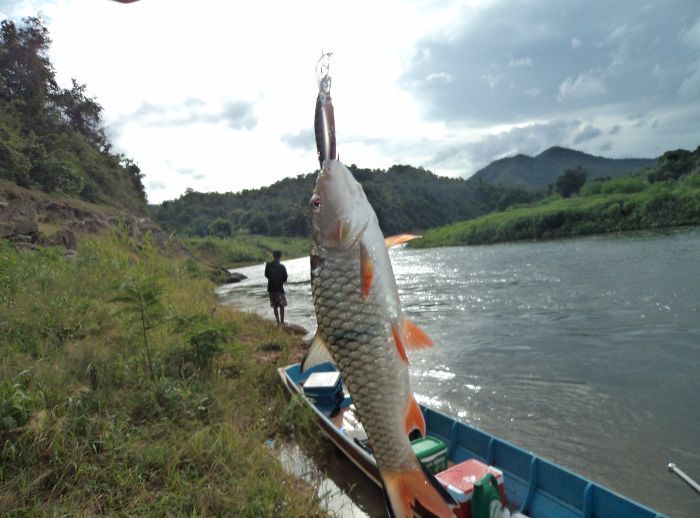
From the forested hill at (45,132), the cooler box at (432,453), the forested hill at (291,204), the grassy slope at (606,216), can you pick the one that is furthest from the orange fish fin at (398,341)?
the forested hill at (291,204)

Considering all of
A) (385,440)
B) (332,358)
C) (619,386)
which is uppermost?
(332,358)

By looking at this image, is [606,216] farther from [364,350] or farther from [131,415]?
[364,350]

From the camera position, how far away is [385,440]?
188cm

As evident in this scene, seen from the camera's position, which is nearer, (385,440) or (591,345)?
(385,440)

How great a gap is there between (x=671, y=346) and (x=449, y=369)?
6.26 meters

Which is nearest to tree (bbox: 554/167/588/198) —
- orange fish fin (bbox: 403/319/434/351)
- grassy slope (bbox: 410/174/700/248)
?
grassy slope (bbox: 410/174/700/248)

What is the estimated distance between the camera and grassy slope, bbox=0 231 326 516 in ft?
14.5

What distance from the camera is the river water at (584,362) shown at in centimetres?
831

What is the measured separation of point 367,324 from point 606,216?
4819cm

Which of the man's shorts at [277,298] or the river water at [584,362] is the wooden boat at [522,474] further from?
the man's shorts at [277,298]

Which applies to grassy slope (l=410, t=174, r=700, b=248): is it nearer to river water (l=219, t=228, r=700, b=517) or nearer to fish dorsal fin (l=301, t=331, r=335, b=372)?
river water (l=219, t=228, r=700, b=517)

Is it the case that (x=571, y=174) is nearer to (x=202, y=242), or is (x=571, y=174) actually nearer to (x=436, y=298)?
(x=202, y=242)

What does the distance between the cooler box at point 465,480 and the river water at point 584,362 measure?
3.48 m

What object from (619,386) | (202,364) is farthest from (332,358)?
(619,386)
